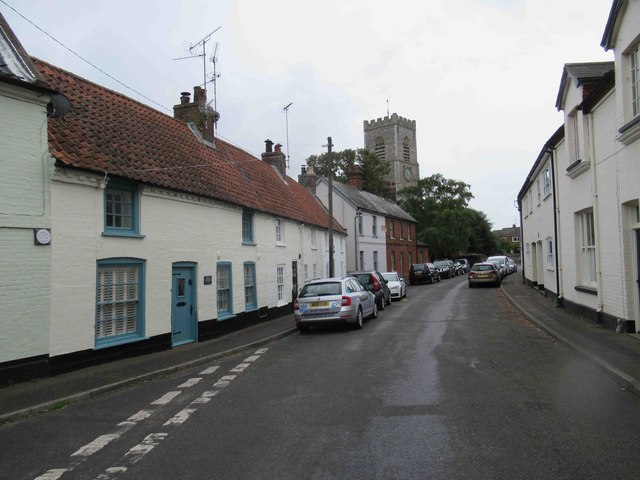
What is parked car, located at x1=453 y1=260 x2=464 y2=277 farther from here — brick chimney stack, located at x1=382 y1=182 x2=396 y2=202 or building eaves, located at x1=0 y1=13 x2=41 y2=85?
building eaves, located at x1=0 y1=13 x2=41 y2=85

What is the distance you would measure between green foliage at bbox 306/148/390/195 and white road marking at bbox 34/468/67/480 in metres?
51.1

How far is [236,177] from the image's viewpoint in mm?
17953

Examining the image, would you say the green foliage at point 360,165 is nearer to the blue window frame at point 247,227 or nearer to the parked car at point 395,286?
the parked car at point 395,286

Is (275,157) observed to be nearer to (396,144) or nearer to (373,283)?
(373,283)

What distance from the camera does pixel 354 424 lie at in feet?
18.6

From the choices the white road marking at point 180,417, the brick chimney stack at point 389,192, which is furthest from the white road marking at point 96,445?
the brick chimney stack at point 389,192

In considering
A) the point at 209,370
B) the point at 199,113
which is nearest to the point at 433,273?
the point at 199,113

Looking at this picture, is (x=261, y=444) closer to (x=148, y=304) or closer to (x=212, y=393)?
(x=212, y=393)

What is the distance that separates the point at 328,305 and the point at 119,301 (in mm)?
5936

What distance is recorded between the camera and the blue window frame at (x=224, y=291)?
1484 centimetres

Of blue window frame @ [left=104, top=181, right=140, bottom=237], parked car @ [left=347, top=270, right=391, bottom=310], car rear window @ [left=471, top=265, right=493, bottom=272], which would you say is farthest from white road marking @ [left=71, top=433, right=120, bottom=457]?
car rear window @ [left=471, top=265, right=493, bottom=272]

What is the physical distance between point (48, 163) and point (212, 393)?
5.27 m

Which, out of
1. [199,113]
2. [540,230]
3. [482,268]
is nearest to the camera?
[199,113]

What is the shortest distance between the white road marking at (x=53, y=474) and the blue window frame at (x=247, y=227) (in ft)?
39.9
